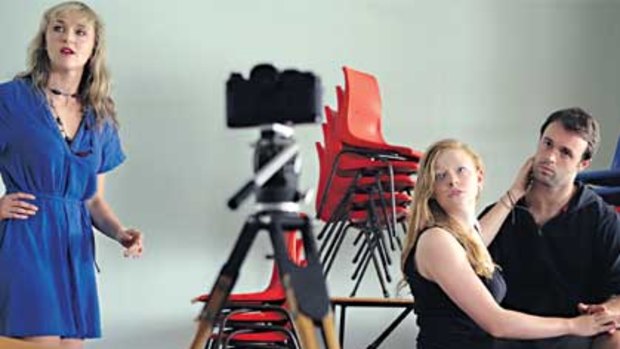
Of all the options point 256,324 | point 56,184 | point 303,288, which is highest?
point 303,288

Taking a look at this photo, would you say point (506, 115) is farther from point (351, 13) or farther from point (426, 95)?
point (351, 13)

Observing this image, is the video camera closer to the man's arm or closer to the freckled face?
the freckled face

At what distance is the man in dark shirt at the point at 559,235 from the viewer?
7.77 ft

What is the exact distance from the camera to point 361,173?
124 inches

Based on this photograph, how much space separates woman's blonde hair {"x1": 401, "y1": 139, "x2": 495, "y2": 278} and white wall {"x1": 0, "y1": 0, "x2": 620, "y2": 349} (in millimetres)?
1391

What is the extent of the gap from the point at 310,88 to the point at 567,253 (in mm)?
1635

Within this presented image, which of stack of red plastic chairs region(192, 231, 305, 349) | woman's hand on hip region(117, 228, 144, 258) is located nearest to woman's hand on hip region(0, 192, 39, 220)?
woman's hand on hip region(117, 228, 144, 258)

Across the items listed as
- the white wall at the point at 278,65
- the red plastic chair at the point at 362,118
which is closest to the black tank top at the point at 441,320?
the red plastic chair at the point at 362,118

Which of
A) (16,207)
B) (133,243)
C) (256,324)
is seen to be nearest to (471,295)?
(133,243)

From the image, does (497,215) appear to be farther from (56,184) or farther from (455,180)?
(56,184)

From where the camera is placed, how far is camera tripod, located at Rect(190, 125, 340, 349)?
90 centimetres

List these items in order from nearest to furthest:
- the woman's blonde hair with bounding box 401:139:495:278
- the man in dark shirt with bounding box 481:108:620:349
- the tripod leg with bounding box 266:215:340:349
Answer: the tripod leg with bounding box 266:215:340:349, the woman's blonde hair with bounding box 401:139:495:278, the man in dark shirt with bounding box 481:108:620:349

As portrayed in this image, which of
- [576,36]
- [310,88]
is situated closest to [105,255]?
[576,36]

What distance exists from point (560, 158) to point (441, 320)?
640mm
